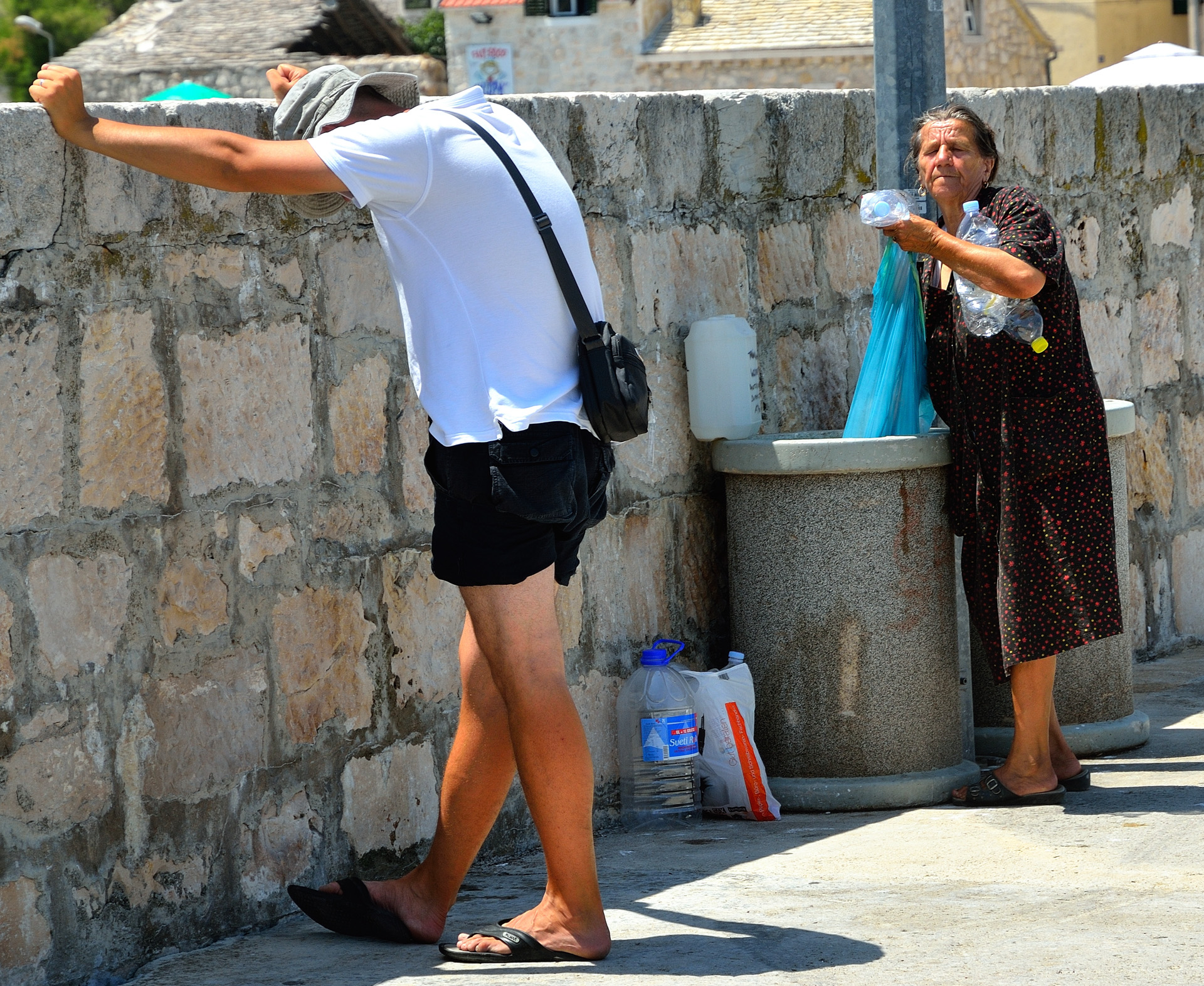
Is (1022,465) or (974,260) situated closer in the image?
(974,260)

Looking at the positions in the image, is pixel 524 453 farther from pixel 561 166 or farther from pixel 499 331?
pixel 561 166

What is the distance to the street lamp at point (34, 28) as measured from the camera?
51.7m

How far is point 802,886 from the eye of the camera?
11.8ft

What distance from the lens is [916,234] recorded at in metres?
4.07

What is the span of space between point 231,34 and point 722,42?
39.8 feet

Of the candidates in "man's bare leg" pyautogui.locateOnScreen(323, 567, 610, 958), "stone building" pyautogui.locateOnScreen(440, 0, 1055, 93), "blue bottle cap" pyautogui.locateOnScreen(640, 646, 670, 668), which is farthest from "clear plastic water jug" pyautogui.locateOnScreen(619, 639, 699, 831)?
"stone building" pyautogui.locateOnScreen(440, 0, 1055, 93)

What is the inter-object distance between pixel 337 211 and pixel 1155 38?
36764mm

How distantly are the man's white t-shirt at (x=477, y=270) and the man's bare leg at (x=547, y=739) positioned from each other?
0.31 m

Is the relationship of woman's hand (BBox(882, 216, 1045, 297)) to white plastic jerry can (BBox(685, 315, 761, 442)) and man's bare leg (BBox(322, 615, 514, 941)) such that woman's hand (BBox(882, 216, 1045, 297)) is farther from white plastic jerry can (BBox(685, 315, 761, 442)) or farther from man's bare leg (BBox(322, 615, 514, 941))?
man's bare leg (BBox(322, 615, 514, 941))

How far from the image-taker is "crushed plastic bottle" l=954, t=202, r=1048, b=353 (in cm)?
408

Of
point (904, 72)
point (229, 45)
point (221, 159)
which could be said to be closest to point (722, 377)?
point (904, 72)

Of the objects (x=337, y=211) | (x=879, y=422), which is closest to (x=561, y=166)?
(x=337, y=211)

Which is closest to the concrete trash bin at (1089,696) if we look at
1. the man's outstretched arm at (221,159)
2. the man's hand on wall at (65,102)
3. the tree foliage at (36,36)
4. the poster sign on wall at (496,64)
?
the man's outstretched arm at (221,159)

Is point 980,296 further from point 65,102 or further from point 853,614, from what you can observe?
point 65,102
